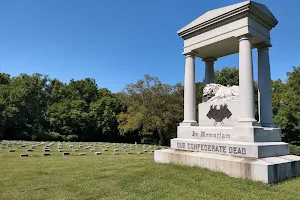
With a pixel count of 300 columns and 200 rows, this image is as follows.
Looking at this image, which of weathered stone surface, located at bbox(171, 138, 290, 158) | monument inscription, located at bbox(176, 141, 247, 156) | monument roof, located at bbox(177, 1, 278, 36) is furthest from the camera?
monument roof, located at bbox(177, 1, 278, 36)

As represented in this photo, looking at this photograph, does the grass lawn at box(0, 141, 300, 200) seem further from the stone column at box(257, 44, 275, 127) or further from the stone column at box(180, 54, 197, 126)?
the stone column at box(257, 44, 275, 127)

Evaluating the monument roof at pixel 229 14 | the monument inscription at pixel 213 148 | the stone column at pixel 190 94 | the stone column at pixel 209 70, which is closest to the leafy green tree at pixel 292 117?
the stone column at pixel 209 70

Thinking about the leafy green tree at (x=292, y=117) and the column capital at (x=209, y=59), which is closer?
the column capital at (x=209, y=59)

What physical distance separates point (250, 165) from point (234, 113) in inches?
81.9

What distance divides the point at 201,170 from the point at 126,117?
22.8 metres

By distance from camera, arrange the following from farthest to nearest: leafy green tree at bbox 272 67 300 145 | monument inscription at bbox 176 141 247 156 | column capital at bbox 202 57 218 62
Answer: leafy green tree at bbox 272 67 300 145 → column capital at bbox 202 57 218 62 → monument inscription at bbox 176 141 247 156

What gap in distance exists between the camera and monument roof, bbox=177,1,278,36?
7.47m

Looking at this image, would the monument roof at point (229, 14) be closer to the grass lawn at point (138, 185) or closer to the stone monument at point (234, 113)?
the stone monument at point (234, 113)

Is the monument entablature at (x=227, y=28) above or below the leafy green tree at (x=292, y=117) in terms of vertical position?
above

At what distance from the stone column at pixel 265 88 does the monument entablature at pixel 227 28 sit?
42cm

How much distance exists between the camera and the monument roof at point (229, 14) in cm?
747

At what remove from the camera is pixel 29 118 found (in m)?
34.5

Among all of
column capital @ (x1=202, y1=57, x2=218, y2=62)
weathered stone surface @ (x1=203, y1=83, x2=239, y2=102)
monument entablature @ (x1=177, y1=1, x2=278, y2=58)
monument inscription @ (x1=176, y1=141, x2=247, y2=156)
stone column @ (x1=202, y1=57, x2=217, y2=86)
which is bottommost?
monument inscription @ (x1=176, y1=141, x2=247, y2=156)

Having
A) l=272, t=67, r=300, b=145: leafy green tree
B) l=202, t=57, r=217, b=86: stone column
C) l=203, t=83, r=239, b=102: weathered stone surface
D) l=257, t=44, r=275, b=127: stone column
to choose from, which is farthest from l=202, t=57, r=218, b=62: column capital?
l=272, t=67, r=300, b=145: leafy green tree
